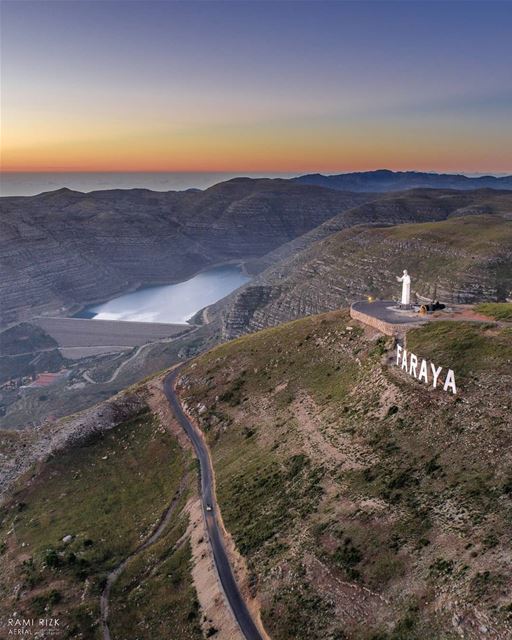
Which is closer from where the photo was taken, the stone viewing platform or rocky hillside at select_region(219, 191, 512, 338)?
the stone viewing platform

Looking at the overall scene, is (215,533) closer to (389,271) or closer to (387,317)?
(387,317)

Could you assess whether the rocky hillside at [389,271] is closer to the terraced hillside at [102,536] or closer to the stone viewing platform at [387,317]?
the stone viewing platform at [387,317]

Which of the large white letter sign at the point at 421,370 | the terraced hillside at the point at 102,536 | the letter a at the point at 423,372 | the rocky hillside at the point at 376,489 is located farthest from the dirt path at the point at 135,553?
the letter a at the point at 423,372

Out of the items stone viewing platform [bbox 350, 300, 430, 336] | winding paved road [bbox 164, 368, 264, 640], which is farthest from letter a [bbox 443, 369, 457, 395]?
winding paved road [bbox 164, 368, 264, 640]

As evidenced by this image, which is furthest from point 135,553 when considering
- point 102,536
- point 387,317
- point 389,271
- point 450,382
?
point 389,271

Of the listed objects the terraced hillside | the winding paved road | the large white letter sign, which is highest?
the large white letter sign

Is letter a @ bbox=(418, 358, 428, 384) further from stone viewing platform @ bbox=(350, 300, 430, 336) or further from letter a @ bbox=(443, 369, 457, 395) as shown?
stone viewing platform @ bbox=(350, 300, 430, 336)
